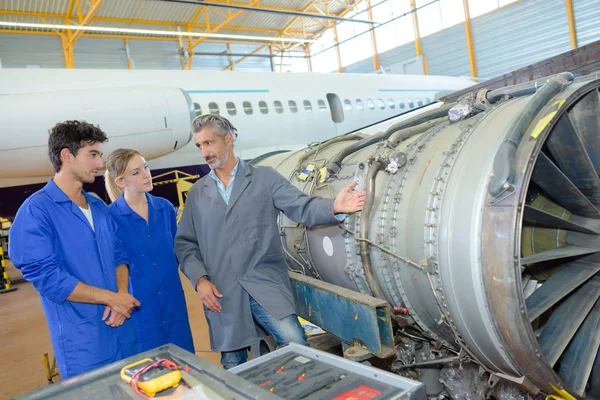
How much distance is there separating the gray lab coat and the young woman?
0.46m

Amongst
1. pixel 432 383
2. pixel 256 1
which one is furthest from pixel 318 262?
pixel 256 1

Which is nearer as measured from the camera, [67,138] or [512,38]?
[67,138]

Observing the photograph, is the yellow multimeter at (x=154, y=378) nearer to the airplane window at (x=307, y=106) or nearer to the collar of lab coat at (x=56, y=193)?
the collar of lab coat at (x=56, y=193)

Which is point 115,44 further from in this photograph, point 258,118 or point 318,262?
point 318,262

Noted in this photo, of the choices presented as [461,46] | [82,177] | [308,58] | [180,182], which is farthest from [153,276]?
[308,58]

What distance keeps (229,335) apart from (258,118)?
6956mm

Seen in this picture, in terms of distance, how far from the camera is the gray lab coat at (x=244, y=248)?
257cm

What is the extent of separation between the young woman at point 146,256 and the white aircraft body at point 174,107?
3696 millimetres

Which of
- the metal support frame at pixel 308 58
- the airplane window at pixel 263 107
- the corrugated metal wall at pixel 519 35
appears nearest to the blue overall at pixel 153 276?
the airplane window at pixel 263 107

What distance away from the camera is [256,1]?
17688 millimetres

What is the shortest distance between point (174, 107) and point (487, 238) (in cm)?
588

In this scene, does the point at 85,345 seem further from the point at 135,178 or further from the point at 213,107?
the point at 213,107

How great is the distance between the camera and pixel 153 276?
10.0 ft

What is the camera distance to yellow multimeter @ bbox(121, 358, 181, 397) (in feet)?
4.63
